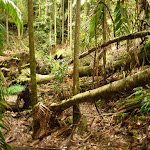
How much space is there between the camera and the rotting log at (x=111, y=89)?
321 cm

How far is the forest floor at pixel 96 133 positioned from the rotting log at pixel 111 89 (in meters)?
0.57

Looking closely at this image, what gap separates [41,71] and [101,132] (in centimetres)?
774

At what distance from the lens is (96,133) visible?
4.47m

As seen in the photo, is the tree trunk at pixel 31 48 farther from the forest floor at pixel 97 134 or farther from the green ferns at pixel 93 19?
the green ferns at pixel 93 19

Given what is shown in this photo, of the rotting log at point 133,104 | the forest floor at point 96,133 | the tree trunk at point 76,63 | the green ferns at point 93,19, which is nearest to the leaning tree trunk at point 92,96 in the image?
the tree trunk at point 76,63

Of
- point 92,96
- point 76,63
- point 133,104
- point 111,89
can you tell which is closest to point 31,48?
point 76,63

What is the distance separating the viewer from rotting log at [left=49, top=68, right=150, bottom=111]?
10.5 ft

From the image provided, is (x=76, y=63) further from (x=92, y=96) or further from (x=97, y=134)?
(x=97, y=134)

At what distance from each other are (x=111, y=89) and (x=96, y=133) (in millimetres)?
1527

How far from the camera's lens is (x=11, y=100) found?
7.27 m

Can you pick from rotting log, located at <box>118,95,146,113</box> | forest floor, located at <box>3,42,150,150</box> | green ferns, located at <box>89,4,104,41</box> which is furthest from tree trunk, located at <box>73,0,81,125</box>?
rotting log, located at <box>118,95,146,113</box>

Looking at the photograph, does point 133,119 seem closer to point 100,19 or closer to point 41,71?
point 100,19

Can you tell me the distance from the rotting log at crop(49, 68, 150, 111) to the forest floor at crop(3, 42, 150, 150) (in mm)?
569

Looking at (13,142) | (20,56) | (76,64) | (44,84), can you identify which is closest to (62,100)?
(76,64)
